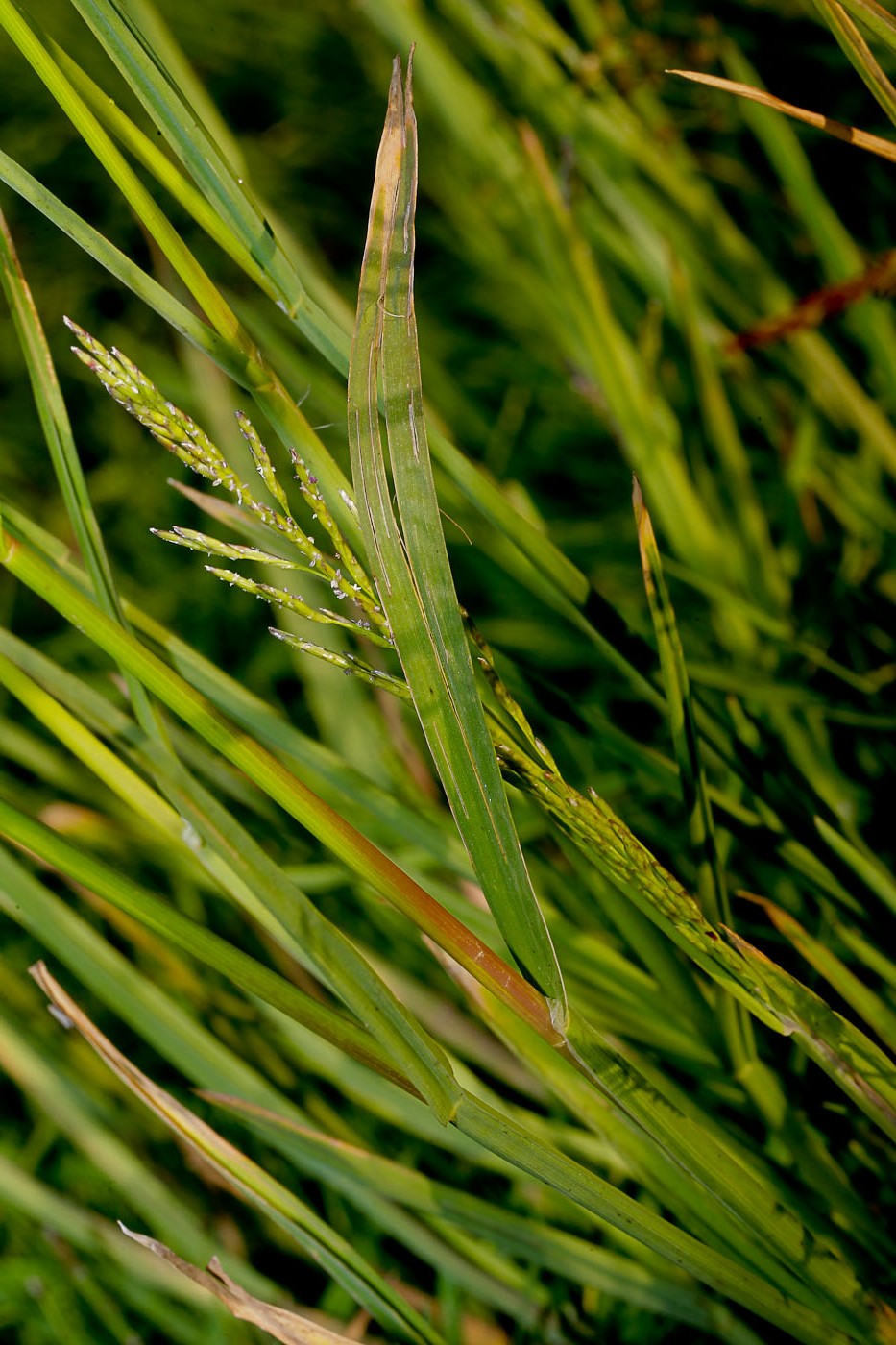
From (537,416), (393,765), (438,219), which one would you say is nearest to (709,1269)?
(393,765)

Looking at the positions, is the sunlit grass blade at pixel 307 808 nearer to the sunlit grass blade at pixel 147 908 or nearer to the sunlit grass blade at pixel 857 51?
the sunlit grass blade at pixel 147 908

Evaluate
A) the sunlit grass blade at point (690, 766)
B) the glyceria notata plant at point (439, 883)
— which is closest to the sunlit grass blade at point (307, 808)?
the glyceria notata plant at point (439, 883)

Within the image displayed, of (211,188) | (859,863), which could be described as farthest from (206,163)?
(859,863)

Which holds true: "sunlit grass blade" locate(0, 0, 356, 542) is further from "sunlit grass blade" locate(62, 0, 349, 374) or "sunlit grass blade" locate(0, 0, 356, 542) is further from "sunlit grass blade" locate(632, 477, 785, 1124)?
"sunlit grass blade" locate(632, 477, 785, 1124)

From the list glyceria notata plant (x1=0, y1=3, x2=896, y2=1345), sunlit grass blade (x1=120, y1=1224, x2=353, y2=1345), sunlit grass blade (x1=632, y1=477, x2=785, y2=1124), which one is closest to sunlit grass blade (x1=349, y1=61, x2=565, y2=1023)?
glyceria notata plant (x1=0, y1=3, x2=896, y2=1345)

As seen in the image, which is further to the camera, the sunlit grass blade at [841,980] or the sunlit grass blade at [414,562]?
the sunlit grass blade at [841,980]

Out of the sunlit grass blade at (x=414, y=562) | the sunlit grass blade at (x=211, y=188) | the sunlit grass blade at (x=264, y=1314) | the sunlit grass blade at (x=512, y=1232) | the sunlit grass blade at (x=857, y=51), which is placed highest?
the sunlit grass blade at (x=857, y=51)

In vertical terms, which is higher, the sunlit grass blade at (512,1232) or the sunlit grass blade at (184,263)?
the sunlit grass blade at (184,263)
